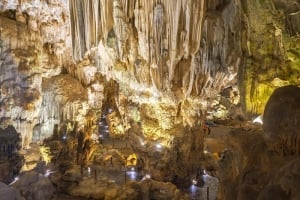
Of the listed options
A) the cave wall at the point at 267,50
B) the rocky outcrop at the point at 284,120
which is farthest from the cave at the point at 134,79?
the rocky outcrop at the point at 284,120

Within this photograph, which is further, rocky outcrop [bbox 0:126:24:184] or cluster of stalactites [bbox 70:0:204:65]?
rocky outcrop [bbox 0:126:24:184]

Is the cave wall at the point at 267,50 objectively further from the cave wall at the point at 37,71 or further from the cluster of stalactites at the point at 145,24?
the cave wall at the point at 37,71

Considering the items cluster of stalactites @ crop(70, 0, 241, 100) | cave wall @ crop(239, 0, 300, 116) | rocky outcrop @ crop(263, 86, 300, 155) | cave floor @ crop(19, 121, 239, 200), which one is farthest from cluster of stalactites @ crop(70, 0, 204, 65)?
rocky outcrop @ crop(263, 86, 300, 155)

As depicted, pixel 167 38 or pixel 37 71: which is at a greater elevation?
pixel 167 38

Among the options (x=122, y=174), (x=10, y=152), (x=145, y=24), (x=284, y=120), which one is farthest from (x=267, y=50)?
(x=10, y=152)

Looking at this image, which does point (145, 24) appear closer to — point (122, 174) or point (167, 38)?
point (167, 38)

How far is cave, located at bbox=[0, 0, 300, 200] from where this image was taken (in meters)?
7.21

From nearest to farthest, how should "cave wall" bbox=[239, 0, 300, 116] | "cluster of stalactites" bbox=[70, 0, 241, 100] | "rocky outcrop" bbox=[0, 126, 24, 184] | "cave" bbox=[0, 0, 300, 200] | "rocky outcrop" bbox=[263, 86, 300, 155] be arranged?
"rocky outcrop" bbox=[263, 86, 300, 155] < "cave wall" bbox=[239, 0, 300, 116] < "cave" bbox=[0, 0, 300, 200] < "cluster of stalactites" bbox=[70, 0, 241, 100] < "rocky outcrop" bbox=[0, 126, 24, 184]

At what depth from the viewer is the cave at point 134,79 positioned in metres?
7.21

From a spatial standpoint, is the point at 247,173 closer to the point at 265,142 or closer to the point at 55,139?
the point at 265,142

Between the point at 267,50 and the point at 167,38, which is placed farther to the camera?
the point at 167,38

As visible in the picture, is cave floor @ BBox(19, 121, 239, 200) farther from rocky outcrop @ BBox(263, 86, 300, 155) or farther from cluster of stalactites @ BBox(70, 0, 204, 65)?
rocky outcrop @ BBox(263, 86, 300, 155)

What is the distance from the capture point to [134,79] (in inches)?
428

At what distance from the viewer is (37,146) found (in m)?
10.9
